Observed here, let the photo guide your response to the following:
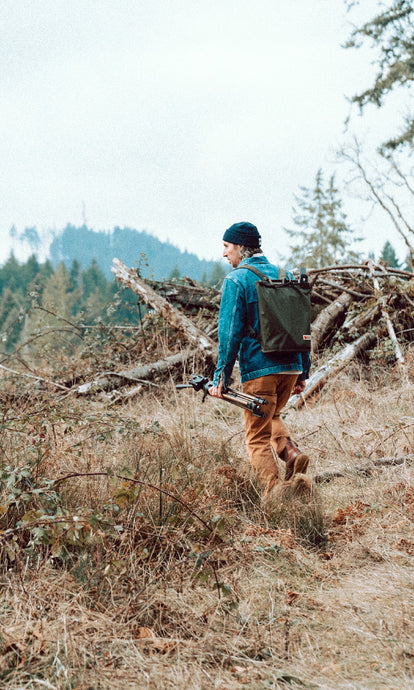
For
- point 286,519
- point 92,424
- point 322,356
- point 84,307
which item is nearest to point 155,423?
point 92,424

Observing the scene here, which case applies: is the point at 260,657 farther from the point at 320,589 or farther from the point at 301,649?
the point at 320,589

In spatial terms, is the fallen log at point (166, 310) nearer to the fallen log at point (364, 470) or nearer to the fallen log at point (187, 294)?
the fallen log at point (187, 294)

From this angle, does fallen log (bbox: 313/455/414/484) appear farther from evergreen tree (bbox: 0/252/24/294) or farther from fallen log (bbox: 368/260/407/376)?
evergreen tree (bbox: 0/252/24/294)

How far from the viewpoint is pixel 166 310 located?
964 cm

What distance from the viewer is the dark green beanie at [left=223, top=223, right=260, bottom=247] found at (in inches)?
170

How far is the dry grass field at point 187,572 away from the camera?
2.22 meters

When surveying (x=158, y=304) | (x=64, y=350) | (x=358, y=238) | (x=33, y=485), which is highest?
(x=358, y=238)

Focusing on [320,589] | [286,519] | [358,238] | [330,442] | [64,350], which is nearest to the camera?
[320,589]

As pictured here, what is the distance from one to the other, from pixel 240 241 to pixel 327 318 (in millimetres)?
5463

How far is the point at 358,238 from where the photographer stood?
1655 inches

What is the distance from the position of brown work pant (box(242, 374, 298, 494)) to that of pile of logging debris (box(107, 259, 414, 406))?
3.51m

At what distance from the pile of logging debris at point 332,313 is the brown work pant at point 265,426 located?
3.51 m

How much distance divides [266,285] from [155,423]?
1.40 metres

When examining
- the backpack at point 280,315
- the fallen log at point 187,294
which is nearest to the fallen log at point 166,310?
the fallen log at point 187,294
